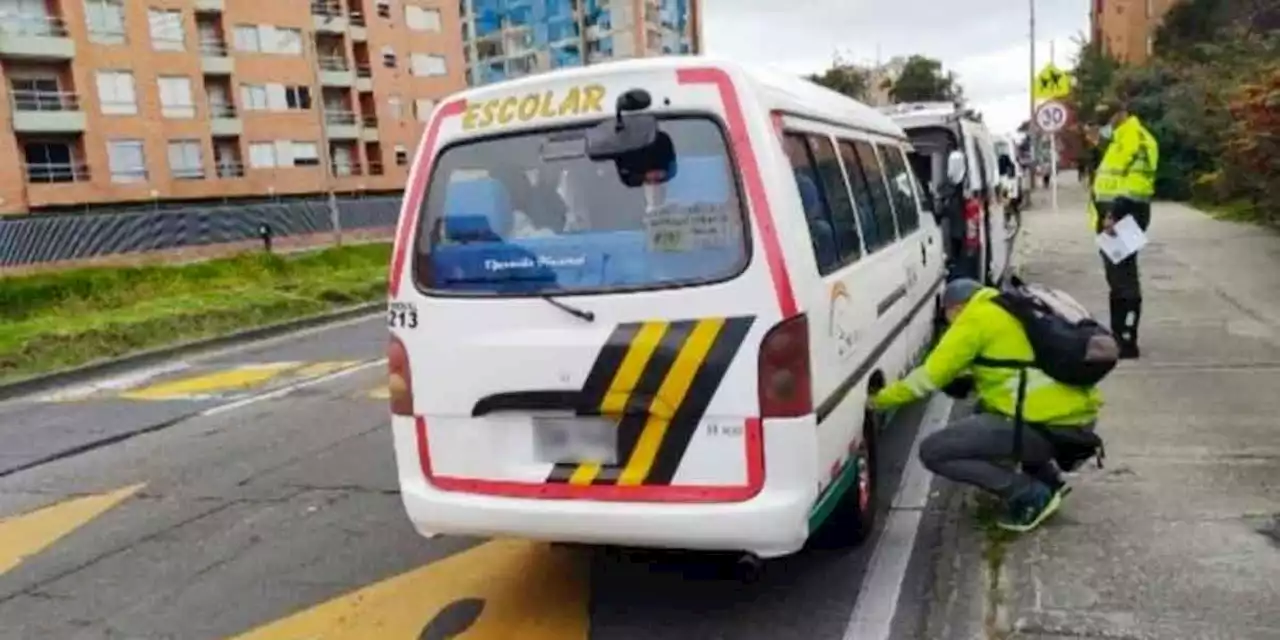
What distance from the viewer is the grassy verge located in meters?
A: 11.9

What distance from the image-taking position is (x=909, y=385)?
14.8 feet

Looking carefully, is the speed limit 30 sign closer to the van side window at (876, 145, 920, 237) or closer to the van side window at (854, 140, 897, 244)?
the van side window at (876, 145, 920, 237)

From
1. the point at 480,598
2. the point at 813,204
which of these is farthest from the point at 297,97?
the point at 813,204

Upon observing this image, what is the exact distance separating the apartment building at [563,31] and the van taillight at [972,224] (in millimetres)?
77727

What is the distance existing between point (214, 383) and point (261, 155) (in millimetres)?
40056

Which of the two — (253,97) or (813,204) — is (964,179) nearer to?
(813,204)

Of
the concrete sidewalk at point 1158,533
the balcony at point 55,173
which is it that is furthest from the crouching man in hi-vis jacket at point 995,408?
the balcony at point 55,173

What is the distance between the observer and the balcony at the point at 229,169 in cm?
4566

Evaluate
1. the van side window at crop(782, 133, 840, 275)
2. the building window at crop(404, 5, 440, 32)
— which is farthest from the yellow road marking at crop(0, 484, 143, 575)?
the building window at crop(404, 5, 440, 32)

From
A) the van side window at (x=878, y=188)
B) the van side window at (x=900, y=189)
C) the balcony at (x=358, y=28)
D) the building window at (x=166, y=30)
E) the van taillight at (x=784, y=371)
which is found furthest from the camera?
the balcony at (x=358, y=28)

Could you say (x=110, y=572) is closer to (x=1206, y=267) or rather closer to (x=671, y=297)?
(x=671, y=297)

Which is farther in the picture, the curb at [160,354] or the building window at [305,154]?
the building window at [305,154]

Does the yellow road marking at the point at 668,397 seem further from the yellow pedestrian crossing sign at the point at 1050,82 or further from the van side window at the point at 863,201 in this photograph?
the yellow pedestrian crossing sign at the point at 1050,82

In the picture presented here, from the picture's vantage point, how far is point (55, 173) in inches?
1549
